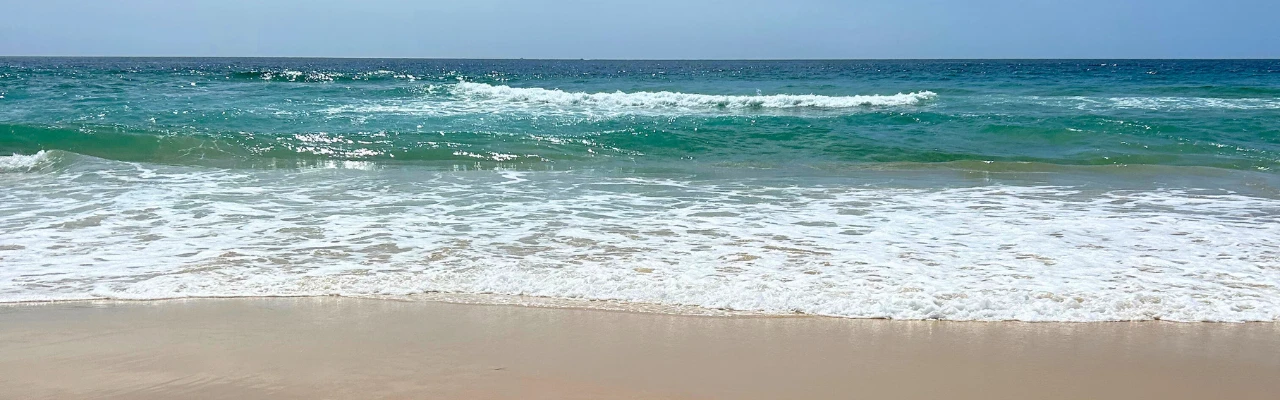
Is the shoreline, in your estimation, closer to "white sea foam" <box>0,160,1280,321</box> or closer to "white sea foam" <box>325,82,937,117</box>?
"white sea foam" <box>0,160,1280,321</box>

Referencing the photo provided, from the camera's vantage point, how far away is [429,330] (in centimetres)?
435

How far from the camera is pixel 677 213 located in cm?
782

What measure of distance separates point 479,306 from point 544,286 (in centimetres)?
49

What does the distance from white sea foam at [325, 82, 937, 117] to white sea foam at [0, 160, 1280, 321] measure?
1176 centimetres

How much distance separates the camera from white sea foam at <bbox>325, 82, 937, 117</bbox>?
69.7 feet

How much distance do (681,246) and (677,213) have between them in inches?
58.5

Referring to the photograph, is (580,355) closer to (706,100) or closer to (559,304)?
(559,304)

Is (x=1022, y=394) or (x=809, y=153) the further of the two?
(x=809, y=153)

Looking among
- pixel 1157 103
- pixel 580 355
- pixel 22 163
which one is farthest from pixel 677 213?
pixel 1157 103

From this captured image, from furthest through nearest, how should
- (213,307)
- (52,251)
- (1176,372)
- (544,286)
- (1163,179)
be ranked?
1. (1163,179)
2. (52,251)
3. (544,286)
4. (213,307)
5. (1176,372)

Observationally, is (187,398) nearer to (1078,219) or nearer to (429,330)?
(429,330)

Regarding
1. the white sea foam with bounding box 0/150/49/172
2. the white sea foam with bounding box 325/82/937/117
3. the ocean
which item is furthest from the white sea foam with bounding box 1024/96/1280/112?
the white sea foam with bounding box 0/150/49/172

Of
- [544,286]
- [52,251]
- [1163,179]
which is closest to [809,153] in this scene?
[1163,179]

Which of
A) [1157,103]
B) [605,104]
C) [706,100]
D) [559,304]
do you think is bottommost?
[559,304]
